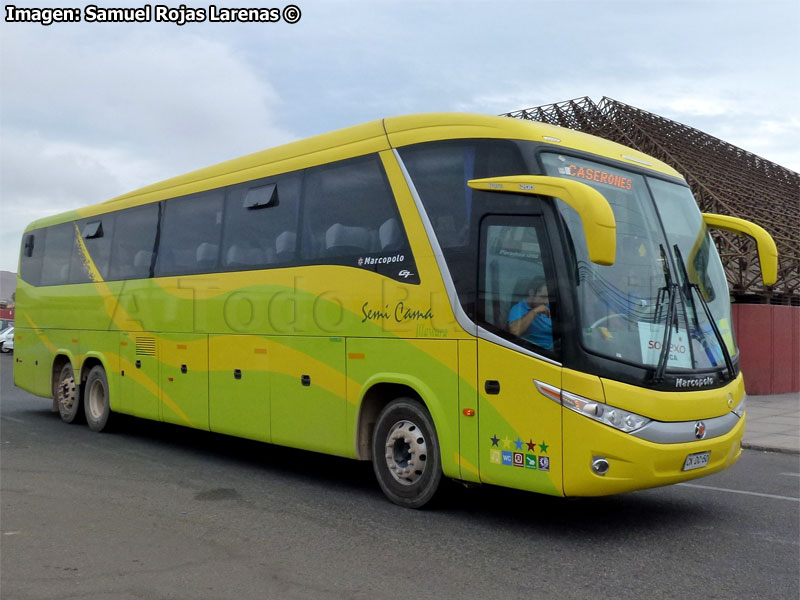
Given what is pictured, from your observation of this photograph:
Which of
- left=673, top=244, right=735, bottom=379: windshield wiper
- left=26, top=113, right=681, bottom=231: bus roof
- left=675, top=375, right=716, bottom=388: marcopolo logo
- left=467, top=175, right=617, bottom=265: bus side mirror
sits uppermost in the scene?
left=26, top=113, right=681, bottom=231: bus roof

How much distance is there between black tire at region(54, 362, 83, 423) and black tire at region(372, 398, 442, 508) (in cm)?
→ 757

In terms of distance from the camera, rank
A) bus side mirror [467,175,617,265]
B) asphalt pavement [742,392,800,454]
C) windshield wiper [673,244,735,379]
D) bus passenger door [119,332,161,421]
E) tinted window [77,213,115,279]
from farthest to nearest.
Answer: tinted window [77,213,115,279] < asphalt pavement [742,392,800,454] < bus passenger door [119,332,161,421] < windshield wiper [673,244,735,379] < bus side mirror [467,175,617,265]

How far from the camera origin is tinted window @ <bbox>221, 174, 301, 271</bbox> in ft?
29.6

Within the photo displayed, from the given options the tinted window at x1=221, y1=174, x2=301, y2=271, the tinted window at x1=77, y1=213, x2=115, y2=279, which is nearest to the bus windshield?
the tinted window at x1=221, y1=174, x2=301, y2=271

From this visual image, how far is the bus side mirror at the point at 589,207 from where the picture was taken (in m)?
5.73

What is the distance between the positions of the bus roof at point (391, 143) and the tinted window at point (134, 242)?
87cm

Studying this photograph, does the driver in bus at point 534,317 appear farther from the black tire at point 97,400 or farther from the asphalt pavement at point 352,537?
the black tire at point 97,400

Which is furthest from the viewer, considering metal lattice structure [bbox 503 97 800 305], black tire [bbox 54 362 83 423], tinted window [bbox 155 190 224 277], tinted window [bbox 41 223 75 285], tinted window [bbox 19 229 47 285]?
metal lattice structure [bbox 503 97 800 305]

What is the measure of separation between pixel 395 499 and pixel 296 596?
8.58 feet

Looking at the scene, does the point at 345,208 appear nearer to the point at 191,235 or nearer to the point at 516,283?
the point at 516,283

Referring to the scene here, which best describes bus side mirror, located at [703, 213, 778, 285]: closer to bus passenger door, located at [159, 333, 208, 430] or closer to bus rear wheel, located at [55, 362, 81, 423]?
bus passenger door, located at [159, 333, 208, 430]

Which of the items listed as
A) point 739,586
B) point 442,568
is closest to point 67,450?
point 442,568

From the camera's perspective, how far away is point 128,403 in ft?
39.6

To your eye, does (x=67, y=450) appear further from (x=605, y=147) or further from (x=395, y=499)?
(x=605, y=147)
